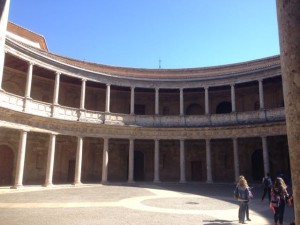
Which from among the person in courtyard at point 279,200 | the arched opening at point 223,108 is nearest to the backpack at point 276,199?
the person in courtyard at point 279,200

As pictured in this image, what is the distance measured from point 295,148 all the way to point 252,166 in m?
25.0

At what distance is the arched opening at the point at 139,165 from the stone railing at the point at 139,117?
14.3ft

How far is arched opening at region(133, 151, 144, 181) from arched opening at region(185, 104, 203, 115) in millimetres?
6370

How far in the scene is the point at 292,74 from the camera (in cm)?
338

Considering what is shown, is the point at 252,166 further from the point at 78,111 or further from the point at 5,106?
the point at 5,106

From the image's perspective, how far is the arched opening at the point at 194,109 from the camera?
29.5m

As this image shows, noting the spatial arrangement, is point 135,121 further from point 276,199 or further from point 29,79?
point 276,199

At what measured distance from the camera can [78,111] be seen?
23.7 metres

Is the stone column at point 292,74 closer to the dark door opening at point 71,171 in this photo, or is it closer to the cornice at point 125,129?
the cornice at point 125,129

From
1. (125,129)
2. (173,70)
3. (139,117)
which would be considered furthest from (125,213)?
(173,70)

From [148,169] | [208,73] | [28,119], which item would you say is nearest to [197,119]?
[208,73]

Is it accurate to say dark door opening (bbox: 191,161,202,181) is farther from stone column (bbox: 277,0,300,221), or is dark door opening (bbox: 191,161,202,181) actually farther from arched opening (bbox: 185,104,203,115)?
stone column (bbox: 277,0,300,221)

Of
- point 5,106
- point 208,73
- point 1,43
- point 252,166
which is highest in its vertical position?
point 208,73

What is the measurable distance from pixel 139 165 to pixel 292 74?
26190 millimetres
